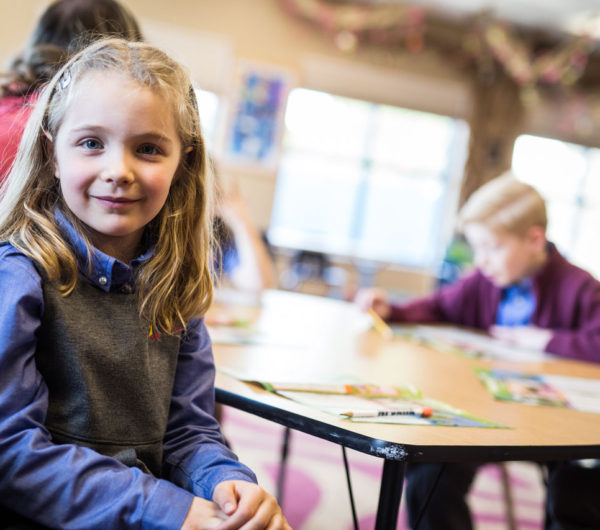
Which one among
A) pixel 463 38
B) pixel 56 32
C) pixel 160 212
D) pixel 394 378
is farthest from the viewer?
pixel 463 38

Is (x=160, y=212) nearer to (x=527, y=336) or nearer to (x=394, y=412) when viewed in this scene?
(x=394, y=412)

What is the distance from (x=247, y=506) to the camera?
69cm

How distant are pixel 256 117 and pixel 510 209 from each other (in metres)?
4.31

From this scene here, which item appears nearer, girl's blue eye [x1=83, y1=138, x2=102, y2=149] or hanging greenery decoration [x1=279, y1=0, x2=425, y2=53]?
girl's blue eye [x1=83, y1=138, x2=102, y2=149]

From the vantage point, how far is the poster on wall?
5.98 meters

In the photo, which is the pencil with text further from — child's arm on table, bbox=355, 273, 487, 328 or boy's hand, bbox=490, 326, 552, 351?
child's arm on table, bbox=355, 273, 487, 328

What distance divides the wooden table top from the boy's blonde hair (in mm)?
415

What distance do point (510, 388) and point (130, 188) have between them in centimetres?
82

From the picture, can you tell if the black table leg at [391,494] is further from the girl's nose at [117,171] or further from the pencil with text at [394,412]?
the girl's nose at [117,171]

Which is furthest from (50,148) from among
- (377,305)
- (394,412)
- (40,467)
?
(377,305)

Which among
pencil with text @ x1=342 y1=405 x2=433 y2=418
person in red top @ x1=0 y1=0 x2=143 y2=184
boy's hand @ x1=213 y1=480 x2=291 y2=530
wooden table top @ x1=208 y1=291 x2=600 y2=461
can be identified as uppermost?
person in red top @ x1=0 y1=0 x2=143 y2=184

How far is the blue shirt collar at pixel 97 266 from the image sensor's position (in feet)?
2.56

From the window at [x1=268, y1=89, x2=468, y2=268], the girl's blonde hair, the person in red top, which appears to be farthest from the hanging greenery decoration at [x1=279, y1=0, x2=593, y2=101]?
the girl's blonde hair

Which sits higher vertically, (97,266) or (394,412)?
(97,266)
